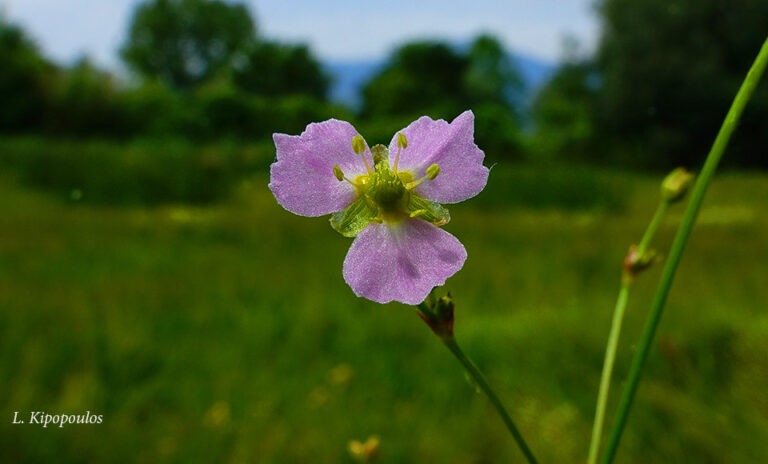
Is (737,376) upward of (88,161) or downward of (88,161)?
downward

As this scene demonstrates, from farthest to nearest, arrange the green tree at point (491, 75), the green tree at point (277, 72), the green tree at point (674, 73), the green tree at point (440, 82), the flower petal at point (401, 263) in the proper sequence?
the green tree at point (491, 75)
the green tree at point (440, 82)
the green tree at point (277, 72)
the green tree at point (674, 73)
the flower petal at point (401, 263)

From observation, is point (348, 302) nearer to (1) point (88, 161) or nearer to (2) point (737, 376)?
(2) point (737, 376)

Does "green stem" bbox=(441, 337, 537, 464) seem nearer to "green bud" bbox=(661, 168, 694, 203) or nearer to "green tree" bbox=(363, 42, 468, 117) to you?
"green bud" bbox=(661, 168, 694, 203)

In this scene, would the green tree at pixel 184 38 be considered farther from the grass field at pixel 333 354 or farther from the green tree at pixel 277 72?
the grass field at pixel 333 354

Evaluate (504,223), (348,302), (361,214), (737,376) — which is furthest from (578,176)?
(361,214)

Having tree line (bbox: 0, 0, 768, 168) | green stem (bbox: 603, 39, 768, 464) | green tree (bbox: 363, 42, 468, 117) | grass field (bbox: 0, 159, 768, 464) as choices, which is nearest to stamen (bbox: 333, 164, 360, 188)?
green stem (bbox: 603, 39, 768, 464)

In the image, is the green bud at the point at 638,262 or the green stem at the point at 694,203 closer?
the green stem at the point at 694,203

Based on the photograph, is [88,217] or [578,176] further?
[578,176]

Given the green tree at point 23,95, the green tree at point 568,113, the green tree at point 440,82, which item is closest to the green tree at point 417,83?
the green tree at point 440,82
